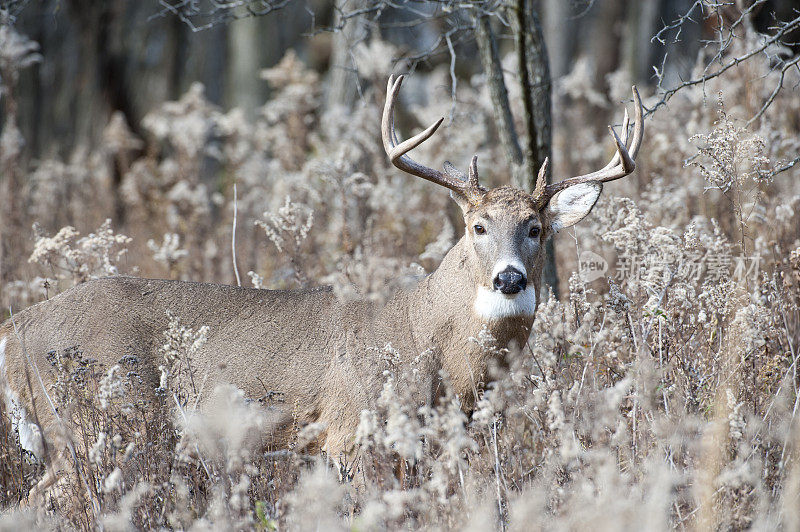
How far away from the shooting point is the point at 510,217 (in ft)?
14.2

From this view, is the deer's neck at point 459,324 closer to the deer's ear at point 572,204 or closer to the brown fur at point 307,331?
the brown fur at point 307,331

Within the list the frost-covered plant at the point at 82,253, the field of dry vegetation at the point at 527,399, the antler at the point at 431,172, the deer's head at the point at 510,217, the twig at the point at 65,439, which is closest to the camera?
the field of dry vegetation at the point at 527,399

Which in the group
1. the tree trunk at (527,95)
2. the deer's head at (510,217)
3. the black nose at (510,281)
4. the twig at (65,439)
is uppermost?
the tree trunk at (527,95)

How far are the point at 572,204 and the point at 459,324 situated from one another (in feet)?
3.05

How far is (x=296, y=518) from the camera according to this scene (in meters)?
2.84

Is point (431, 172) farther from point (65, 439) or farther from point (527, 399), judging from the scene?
point (65, 439)

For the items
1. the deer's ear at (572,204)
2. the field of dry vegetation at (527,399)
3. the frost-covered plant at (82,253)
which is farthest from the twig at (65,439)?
the deer's ear at (572,204)

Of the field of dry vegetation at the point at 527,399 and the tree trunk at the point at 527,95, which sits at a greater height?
the tree trunk at the point at 527,95

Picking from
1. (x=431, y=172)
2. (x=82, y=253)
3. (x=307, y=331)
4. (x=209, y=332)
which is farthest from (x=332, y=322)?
(x=82, y=253)

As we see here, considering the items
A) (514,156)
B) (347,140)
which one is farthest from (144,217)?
(514,156)

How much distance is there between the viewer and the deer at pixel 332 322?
4195 millimetres

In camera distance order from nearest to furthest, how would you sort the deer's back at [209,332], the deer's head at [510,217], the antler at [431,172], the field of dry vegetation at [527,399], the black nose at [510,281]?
the field of dry vegetation at [527,399] → the black nose at [510,281] → the deer's head at [510,217] → the deer's back at [209,332] → the antler at [431,172]

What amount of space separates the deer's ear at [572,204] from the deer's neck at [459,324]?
530 mm

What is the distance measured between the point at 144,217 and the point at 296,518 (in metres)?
6.85
